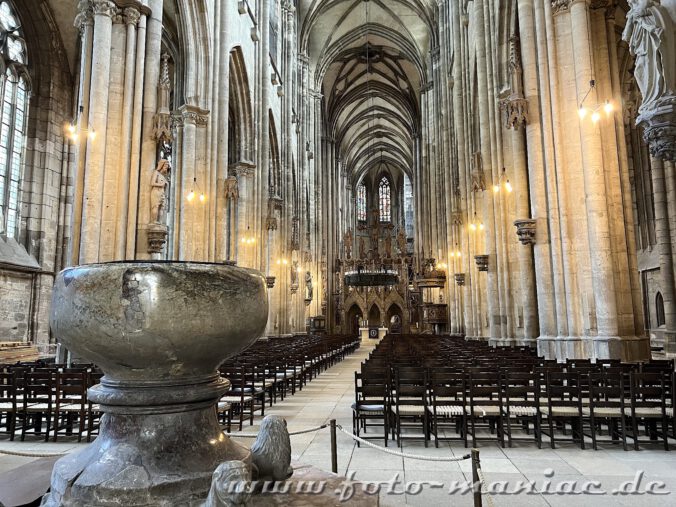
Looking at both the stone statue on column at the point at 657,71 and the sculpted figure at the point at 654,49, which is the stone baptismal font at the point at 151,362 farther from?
the sculpted figure at the point at 654,49

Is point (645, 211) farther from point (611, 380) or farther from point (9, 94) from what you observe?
point (9, 94)

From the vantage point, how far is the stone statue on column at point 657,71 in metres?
5.71

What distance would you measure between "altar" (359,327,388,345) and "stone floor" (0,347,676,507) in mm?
31374

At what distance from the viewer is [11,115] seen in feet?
65.0

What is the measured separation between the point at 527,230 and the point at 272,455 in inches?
424

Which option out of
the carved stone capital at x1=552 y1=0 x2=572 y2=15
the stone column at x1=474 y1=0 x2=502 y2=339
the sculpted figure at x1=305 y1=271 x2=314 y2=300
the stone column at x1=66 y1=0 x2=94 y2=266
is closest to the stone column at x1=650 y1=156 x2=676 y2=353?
the stone column at x1=474 y1=0 x2=502 y2=339

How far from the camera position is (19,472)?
11.9 feet

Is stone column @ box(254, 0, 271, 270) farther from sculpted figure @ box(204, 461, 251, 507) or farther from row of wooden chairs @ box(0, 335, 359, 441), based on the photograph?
sculpted figure @ box(204, 461, 251, 507)

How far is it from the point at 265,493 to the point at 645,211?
2434 centimetres

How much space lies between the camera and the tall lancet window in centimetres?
1942

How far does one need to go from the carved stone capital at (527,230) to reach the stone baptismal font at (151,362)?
10687 millimetres

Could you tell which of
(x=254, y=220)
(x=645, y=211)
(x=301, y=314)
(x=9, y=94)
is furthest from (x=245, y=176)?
(x=645, y=211)

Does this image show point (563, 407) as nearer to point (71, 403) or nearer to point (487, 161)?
point (71, 403)
